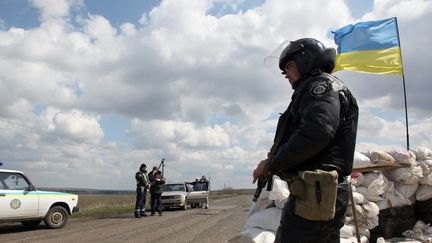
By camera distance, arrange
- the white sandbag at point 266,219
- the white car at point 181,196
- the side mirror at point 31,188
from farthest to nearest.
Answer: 1. the white car at point 181,196
2. the side mirror at point 31,188
3. the white sandbag at point 266,219

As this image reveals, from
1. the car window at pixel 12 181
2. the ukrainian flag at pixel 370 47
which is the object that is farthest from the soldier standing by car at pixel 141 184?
the ukrainian flag at pixel 370 47

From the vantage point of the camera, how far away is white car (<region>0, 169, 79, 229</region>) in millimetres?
11801

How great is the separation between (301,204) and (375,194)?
13.9ft

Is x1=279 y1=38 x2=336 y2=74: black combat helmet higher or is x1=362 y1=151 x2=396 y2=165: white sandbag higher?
x1=279 y1=38 x2=336 y2=74: black combat helmet

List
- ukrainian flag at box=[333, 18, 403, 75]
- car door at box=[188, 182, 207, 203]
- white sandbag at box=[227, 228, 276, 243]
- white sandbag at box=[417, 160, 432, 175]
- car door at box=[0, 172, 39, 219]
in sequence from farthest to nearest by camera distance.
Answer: car door at box=[188, 182, 207, 203]
car door at box=[0, 172, 39, 219]
ukrainian flag at box=[333, 18, 403, 75]
white sandbag at box=[417, 160, 432, 175]
white sandbag at box=[227, 228, 276, 243]

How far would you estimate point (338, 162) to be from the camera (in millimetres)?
2660

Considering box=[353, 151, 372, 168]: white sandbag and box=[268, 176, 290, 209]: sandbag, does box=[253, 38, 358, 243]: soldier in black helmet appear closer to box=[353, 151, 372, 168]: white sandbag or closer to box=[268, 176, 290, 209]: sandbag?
box=[268, 176, 290, 209]: sandbag

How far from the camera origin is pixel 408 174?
6.59 metres

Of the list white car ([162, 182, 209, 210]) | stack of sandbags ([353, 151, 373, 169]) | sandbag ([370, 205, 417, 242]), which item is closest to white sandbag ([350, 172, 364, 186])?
stack of sandbags ([353, 151, 373, 169])

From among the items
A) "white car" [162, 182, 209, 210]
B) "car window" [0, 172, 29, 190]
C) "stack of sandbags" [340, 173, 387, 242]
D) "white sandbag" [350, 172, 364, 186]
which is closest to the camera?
"stack of sandbags" [340, 173, 387, 242]

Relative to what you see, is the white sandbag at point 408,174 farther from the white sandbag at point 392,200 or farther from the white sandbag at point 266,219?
the white sandbag at point 266,219

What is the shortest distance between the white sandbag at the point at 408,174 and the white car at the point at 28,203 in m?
9.73

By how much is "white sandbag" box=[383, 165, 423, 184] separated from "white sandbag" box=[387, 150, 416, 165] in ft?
0.31

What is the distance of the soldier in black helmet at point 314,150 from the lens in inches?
97.6
